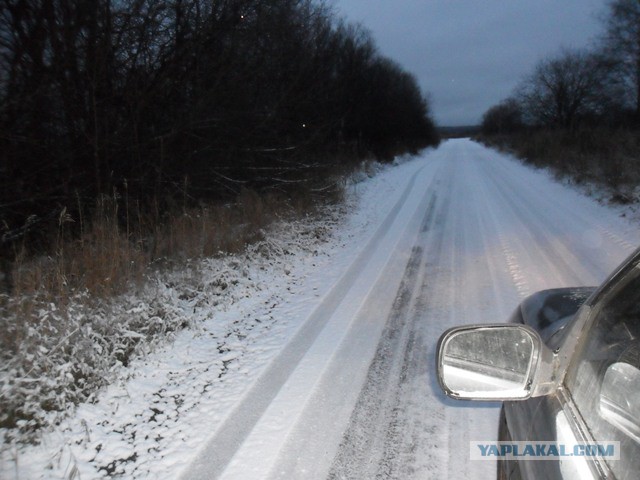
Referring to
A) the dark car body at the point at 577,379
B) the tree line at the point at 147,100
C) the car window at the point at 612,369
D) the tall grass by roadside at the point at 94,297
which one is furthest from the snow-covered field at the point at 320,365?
the tree line at the point at 147,100

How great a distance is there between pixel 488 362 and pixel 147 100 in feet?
22.4

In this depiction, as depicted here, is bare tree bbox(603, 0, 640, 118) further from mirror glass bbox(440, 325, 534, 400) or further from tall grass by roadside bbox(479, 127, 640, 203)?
mirror glass bbox(440, 325, 534, 400)

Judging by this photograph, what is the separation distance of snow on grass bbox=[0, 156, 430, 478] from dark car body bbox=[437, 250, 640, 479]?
211 centimetres

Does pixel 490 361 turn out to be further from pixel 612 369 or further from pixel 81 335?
pixel 81 335

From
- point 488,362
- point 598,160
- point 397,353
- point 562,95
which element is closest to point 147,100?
point 397,353

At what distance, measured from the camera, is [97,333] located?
3.96 m

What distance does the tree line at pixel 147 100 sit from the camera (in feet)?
18.3

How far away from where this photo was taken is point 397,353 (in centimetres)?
416

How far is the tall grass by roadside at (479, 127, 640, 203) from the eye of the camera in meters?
10.6

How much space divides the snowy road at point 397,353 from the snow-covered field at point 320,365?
0.05ft

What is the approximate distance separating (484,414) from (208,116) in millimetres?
6698

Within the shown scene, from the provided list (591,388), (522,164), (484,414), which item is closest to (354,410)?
(484,414)

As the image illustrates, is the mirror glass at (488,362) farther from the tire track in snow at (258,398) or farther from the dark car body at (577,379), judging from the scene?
the tire track in snow at (258,398)

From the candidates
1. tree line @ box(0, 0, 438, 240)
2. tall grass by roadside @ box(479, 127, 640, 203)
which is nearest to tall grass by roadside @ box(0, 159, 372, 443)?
tree line @ box(0, 0, 438, 240)
